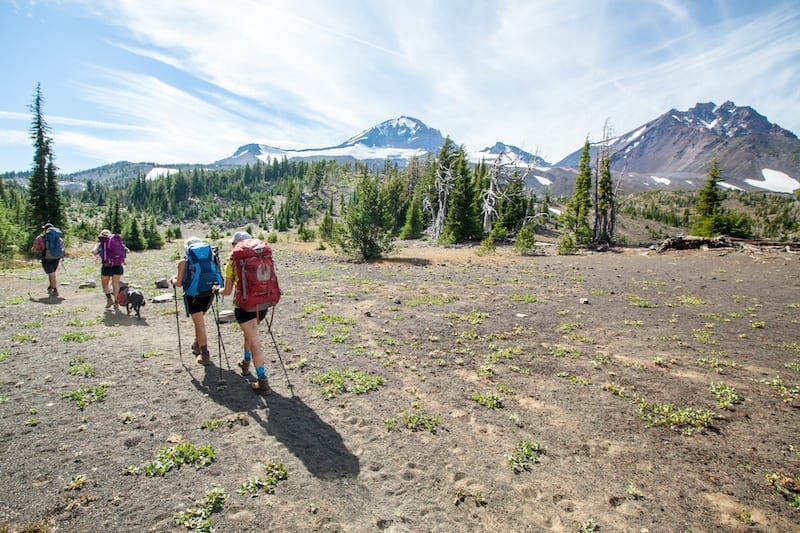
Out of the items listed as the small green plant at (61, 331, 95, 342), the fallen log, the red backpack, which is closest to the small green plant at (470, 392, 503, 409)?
the red backpack

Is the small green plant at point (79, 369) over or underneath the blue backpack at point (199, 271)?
underneath

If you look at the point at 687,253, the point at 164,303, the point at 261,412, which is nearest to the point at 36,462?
the point at 261,412

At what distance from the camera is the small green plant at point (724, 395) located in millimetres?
6696

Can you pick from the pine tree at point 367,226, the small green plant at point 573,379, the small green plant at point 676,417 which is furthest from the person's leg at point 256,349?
the pine tree at point 367,226

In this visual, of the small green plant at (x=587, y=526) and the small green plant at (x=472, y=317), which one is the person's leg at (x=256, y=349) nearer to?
the small green plant at (x=587, y=526)

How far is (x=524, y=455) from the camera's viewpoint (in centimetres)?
552

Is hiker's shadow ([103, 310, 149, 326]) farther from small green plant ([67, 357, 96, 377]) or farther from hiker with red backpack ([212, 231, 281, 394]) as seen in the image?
hiker with red backpack ([212, 231, 281, 394])

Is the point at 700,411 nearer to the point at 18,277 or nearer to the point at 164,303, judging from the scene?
the point at 164,303

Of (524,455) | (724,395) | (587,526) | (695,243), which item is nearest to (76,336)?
(524,455)

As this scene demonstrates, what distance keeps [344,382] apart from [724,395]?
7.42 m

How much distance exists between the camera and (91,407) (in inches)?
244

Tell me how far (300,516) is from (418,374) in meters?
4.32

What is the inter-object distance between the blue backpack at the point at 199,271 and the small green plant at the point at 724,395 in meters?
10.0

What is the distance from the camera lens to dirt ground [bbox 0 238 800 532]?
14.5 feet
